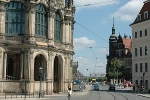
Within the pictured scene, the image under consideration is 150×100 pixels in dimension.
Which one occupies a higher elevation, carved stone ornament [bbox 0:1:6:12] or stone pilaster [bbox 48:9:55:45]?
carved stone ornament [bbox 0:1:6:12]

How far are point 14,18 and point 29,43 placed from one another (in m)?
4.21

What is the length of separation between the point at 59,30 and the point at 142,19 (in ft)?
68.6

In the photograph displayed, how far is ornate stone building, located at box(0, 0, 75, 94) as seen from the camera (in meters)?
45.4

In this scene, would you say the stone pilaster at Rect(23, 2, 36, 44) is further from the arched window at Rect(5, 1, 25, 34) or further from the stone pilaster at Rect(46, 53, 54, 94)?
the stone pilaster at Rect(46, 53, 54, 94)

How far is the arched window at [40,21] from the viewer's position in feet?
157

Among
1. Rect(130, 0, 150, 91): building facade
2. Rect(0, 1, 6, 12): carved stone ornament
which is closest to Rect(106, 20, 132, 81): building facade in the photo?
Rect(130, 0, 150, 91): building facade

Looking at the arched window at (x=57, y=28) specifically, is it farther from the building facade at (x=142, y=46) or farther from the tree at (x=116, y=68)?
the tree at (x=116, y=68)

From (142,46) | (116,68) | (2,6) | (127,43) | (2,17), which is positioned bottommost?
(116,68)

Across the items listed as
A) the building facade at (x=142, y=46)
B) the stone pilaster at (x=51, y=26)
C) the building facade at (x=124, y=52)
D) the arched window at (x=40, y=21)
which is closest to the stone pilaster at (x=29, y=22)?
the arched window at (x=40, y=21)

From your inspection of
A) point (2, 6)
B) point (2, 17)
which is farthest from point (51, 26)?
point (2, 6)

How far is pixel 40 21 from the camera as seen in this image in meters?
48.6

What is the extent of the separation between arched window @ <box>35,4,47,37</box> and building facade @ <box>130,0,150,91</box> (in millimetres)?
23219

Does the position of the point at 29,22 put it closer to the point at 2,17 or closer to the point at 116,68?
the point at 2,17

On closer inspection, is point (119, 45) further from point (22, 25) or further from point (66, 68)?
point (22, 25)
